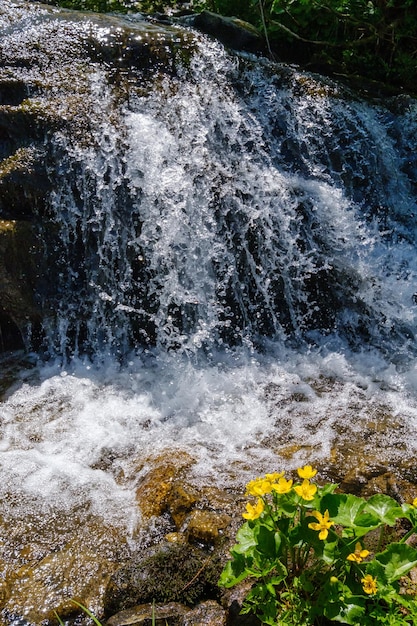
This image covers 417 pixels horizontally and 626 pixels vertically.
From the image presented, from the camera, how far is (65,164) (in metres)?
5.02

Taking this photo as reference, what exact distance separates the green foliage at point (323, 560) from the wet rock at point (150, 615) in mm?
437

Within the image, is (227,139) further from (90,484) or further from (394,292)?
(90,484)

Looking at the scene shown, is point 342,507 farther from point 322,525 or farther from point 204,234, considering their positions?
point 204,234

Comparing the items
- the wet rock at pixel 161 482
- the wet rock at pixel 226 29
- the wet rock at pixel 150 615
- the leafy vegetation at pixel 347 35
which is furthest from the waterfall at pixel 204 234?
the wet rock at pixel 150 615

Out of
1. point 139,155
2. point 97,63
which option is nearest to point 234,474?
point 139,155

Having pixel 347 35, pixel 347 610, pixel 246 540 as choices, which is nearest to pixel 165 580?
pixel 246 540

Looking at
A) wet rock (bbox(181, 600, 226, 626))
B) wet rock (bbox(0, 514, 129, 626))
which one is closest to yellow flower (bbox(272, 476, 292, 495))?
wet rock (bbox(181, 600, 226, 626))

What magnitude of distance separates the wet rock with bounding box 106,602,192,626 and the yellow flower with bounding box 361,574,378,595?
0.87 metres

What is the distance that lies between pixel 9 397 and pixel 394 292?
11.7ft

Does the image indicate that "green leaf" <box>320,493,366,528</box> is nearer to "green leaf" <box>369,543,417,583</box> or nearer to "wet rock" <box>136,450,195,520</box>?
"green leaf" <box>369,543,417,583</box>

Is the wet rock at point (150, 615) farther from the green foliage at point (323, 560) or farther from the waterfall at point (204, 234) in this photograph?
the waterfall at point (204, 234)

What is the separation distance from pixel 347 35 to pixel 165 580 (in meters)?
6.97

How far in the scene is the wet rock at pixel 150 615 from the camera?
238 centimetres

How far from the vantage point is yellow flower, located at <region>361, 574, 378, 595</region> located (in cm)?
190
